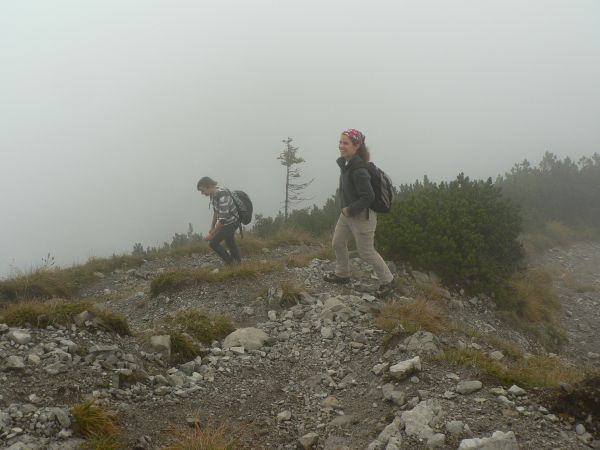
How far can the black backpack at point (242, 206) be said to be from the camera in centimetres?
979

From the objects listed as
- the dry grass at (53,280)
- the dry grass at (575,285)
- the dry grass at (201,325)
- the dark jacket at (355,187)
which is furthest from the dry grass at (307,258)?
the dry grass at (575,285)

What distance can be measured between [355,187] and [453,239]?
12.7 ft

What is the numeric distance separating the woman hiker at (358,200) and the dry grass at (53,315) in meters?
3.39

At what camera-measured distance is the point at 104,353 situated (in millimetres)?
5348

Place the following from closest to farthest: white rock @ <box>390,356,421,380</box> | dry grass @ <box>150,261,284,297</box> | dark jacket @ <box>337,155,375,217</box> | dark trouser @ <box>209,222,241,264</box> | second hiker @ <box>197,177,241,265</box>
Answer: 1. white rock @ <box>390,356,421,380</box>
2. dark jacket @ <box>337,155,375,217</box>
3. dry grass @ <box>150,261,284,297</box>
4. second hiker @ <box>197,177,241,265</box>
5. dark trouser @ <box>209,222,241,264</box>

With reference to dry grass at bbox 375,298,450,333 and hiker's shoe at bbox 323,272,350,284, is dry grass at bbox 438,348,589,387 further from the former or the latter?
hiker's shoe at bbox 323,272,350,284

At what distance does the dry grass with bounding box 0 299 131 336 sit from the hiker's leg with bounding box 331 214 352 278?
11.2ft

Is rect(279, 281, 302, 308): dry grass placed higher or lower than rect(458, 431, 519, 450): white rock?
higher

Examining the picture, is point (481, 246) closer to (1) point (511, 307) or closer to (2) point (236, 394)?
(1) point (511, 307)

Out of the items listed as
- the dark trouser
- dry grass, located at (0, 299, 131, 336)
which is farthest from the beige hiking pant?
dry grass, located at (0, 299, 131, 336)

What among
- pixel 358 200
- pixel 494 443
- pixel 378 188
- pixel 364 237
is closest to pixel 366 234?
pixel 364 237

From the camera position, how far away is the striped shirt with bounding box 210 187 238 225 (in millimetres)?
9617

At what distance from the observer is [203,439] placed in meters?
3.99

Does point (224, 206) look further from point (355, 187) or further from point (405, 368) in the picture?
point (405, 368)
